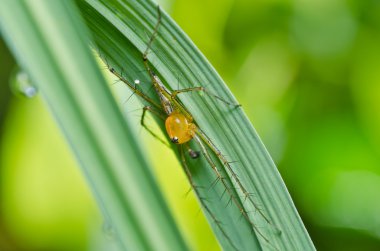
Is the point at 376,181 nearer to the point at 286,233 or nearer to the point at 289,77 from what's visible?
the point at 289,77

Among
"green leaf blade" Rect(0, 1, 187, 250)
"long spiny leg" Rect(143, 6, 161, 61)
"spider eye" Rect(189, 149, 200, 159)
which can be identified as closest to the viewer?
Answer: "green leaf blade" Rect(0, 1, 187, 250)

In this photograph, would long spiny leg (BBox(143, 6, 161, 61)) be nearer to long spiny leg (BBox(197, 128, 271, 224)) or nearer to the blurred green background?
long spiny leg (BBox(197, 128, 271, 224))

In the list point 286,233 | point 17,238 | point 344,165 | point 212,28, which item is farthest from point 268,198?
point 17,238

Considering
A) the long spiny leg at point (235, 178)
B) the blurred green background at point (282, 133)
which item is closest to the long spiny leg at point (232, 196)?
the long spiny leg at point (235, 178)

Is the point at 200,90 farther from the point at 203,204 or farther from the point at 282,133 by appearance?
the point at 282,133

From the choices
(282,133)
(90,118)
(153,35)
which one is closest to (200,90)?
(153,35)

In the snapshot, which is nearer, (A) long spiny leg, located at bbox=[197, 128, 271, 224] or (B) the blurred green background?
(A) long spiny leg, located at bbox=[197, 128, 271, 224]

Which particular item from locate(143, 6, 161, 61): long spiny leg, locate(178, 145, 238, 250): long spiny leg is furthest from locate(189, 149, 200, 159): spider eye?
locate(143, 6, 161, 61): long spiny leg

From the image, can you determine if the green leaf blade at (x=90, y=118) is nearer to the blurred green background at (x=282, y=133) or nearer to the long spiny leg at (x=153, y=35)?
the long spiny leg at (x=153, y=35)
